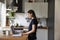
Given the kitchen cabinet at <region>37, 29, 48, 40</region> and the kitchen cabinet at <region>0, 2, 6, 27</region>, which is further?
the kitchen cabinet at <region>0, 2, 6, 27</region>

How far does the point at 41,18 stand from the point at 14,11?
120 centimetres

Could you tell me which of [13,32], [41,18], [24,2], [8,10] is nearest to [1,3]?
[8,10]

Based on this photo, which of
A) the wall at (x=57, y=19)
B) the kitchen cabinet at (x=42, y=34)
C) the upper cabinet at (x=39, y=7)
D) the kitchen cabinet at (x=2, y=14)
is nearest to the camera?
the wall at (x=57, y=19)

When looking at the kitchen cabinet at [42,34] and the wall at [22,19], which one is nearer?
the kitchen cabinet at [42,34]

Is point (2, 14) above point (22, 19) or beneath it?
above

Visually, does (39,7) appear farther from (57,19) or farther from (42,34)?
(57,19)

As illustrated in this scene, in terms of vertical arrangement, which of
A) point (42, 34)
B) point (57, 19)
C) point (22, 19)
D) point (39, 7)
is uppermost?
point (39, 7)

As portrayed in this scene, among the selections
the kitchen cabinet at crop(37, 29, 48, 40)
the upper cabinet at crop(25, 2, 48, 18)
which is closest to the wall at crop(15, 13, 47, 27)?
the upper cabinet at crop(25, 2, 48, 18)

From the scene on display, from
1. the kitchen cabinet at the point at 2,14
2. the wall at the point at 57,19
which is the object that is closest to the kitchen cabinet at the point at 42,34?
the kitchen cabinet at the point at 2,14

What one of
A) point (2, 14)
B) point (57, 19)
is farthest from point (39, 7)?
point (57, 19)

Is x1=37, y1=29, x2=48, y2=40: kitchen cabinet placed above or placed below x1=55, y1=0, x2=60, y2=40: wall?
below

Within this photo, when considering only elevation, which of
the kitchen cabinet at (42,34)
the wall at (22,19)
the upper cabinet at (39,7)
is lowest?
the kitchen cabinet at (42,34)

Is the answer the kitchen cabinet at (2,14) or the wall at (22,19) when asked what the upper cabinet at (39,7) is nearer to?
the wall at (22,19)

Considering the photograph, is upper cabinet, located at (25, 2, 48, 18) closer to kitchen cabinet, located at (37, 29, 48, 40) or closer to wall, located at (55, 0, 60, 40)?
kitchen cabinet, located at (37, 29, 48, 40)
